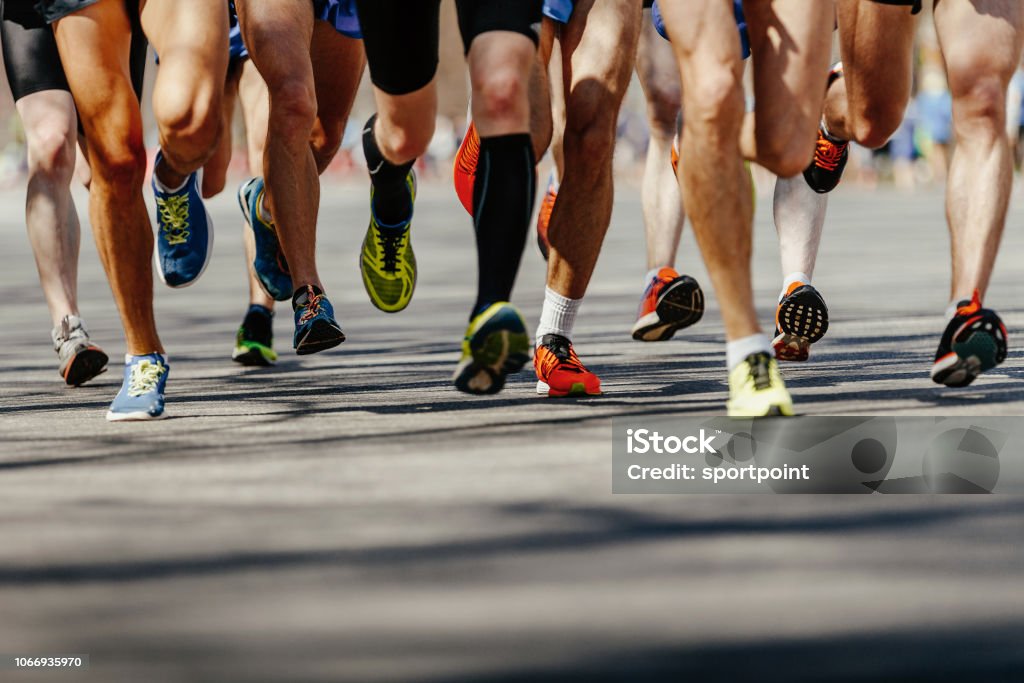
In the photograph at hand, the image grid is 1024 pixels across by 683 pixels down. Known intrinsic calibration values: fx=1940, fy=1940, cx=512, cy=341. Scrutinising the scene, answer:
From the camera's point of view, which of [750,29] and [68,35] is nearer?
[750,29]

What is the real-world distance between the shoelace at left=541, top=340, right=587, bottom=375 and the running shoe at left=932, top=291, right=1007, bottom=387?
1.04 metres

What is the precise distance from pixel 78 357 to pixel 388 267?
107 centimetres

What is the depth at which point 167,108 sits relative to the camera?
5.27 metres

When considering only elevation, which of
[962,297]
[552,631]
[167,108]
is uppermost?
[167,108]

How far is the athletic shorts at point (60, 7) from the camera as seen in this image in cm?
530

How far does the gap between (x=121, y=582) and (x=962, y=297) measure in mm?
3039

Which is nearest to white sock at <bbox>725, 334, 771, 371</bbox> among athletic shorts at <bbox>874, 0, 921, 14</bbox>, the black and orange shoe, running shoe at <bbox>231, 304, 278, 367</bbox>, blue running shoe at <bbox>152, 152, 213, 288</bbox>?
athletic shorts at <bbox>874, 0, 921, 14</bbox>

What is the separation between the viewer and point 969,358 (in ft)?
16.9

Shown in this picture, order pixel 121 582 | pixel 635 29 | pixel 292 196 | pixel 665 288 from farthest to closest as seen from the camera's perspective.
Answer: pixel 665 288, pixel 292 196, pixel 635 29, pixel 121 582

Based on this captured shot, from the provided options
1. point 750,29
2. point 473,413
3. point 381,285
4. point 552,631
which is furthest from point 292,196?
point 552,631

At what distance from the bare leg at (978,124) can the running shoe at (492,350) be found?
4.94 ft

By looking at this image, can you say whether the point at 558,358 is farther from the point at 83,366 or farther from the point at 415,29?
the point at 83,366

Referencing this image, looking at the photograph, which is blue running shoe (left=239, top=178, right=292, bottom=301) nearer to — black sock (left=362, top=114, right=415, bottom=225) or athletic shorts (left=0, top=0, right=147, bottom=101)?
black sock (left=362, top=114, right=415, bottom=225)

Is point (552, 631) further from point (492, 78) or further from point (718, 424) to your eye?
point (492, 78)
